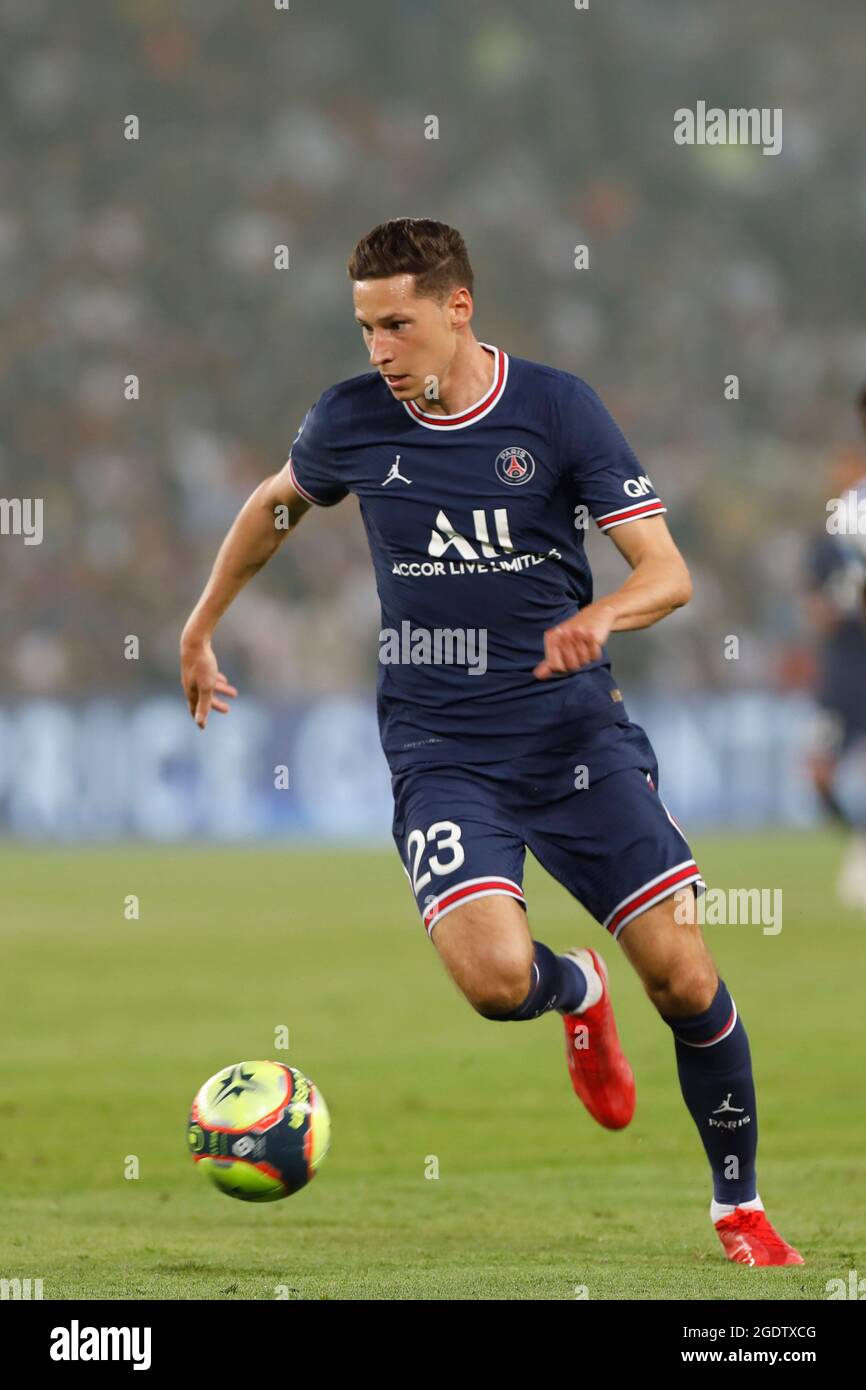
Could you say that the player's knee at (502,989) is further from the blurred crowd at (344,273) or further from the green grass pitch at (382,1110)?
the blurred crowd at (344,273)

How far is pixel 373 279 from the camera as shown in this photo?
504cm

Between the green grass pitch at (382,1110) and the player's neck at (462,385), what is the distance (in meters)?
2.02

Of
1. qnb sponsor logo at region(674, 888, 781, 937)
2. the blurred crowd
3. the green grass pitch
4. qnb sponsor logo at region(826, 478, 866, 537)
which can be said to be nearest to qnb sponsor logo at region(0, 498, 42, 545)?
the blurred crowd

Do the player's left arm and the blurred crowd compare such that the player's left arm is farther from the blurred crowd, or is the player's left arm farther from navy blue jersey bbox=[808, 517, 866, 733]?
the blurred crowd

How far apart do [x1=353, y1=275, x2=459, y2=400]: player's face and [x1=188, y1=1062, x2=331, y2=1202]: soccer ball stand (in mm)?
1708

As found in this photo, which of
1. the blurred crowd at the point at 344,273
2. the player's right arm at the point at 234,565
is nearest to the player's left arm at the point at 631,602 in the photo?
the player's right arm at the point at 234,565

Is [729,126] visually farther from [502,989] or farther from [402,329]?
[502,989]

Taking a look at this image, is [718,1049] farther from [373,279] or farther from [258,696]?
[258,696]

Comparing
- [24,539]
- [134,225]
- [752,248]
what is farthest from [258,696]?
[752,248]

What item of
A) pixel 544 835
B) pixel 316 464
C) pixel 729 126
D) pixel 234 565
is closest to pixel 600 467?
pixel 316 464

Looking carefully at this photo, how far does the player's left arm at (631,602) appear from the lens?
444 cm

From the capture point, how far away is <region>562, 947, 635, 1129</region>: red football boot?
5645mm

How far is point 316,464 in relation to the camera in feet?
17.7
